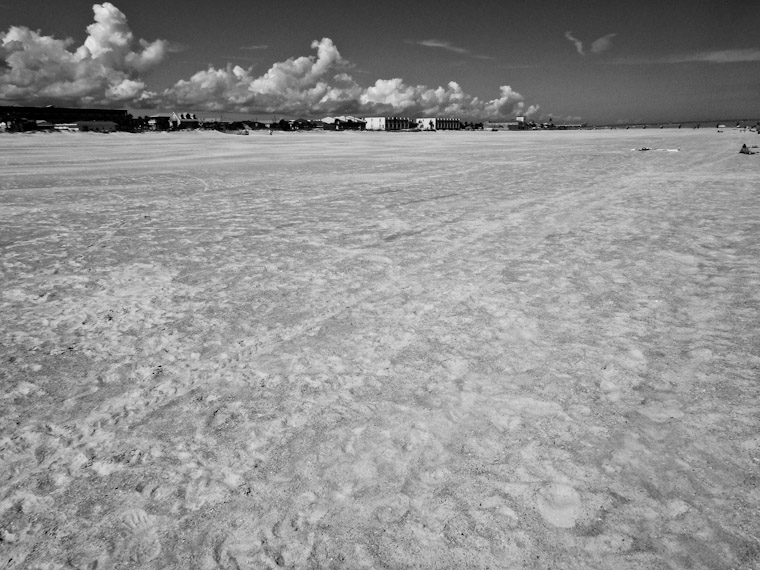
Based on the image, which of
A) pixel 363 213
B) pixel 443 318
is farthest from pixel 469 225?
pixel 443 318

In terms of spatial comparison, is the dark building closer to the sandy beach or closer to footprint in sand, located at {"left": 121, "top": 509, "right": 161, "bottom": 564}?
the sandy beach

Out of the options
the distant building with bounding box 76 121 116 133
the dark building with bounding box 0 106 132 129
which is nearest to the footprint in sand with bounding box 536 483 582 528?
the distant building with bounding box 76 121 116 133

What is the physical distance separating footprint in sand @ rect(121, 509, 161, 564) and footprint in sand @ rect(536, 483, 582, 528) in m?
2.09

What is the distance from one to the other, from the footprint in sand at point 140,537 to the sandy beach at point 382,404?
1 cm

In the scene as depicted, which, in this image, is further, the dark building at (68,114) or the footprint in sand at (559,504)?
the dark building at (68,114)

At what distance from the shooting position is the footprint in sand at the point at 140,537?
2.38 meters

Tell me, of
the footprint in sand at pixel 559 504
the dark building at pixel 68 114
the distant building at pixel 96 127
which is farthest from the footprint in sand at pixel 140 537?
the dark building at pixel 68 114

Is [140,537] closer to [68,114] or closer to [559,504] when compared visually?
[559,504]

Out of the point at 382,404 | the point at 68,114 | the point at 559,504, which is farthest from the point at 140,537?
the point at 68,114

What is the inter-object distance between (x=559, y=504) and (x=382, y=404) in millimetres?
1415

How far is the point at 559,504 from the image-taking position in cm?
266

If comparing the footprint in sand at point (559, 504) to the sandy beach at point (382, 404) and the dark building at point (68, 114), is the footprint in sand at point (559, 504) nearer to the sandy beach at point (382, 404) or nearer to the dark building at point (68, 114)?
the sandy beach at point (382, 404)

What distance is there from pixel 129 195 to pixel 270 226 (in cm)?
715

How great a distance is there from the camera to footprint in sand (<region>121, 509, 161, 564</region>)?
2385mm
